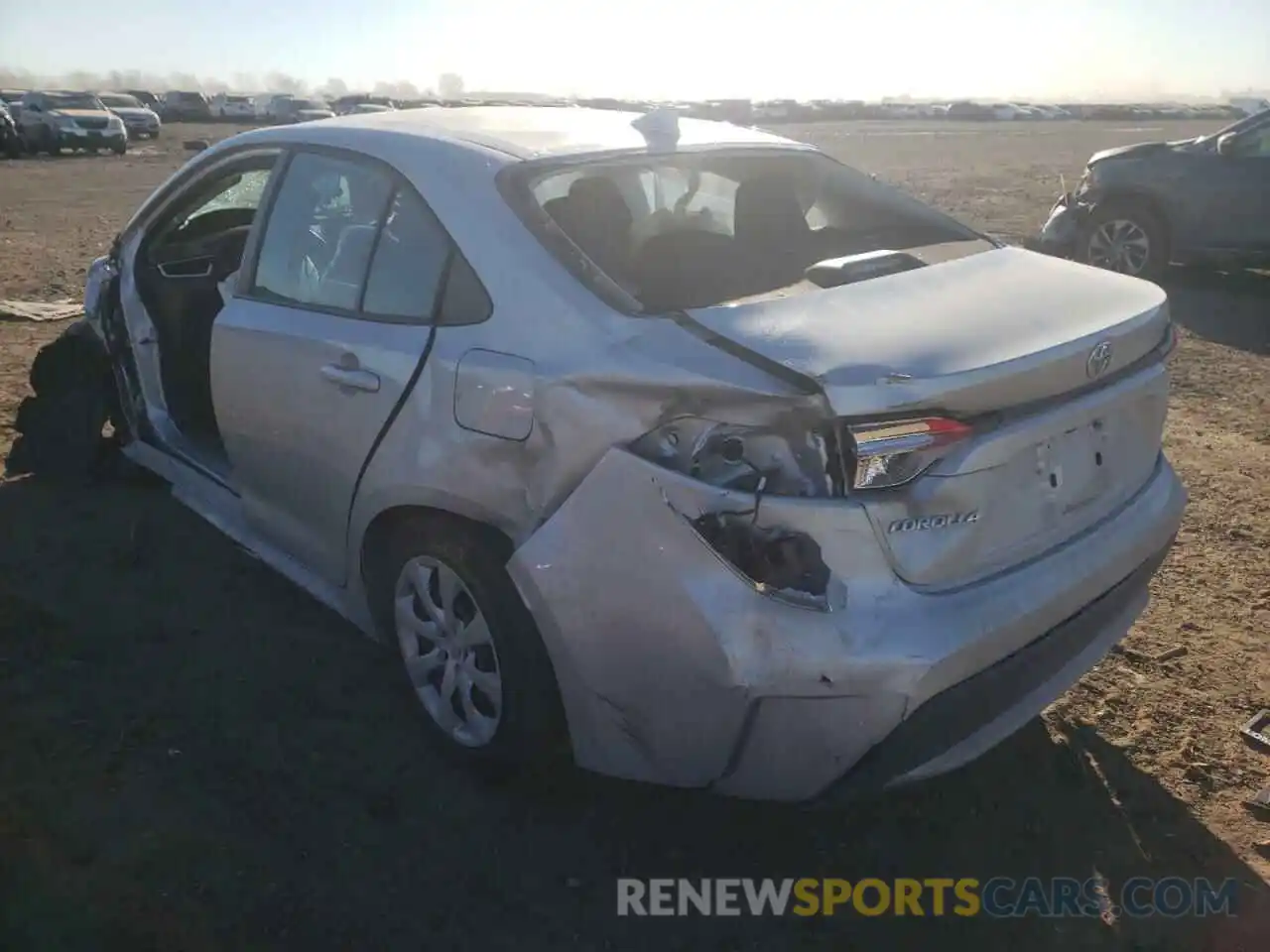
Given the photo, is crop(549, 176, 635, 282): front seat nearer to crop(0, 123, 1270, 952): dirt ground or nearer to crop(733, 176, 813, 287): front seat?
crop(733, 176, 813, 287): front seat

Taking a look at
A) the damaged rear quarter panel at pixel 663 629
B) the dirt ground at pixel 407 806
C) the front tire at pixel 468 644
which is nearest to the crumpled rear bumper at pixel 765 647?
the damaged rear quarter panel at pixel 663 629

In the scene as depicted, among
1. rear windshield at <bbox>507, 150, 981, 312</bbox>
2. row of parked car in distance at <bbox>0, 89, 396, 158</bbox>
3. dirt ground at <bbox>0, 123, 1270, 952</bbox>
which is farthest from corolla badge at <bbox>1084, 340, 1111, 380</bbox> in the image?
row of parked car in distance at <bbox>0, 89, 396, 158</bbox>

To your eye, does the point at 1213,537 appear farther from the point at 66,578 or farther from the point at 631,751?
the point at 66,578

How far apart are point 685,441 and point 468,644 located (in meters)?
0.88

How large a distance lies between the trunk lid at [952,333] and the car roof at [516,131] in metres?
0.86

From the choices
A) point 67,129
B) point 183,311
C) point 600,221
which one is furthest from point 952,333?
point 67,129

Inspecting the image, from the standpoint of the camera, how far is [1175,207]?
9.33 meters

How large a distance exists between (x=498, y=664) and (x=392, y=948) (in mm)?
656

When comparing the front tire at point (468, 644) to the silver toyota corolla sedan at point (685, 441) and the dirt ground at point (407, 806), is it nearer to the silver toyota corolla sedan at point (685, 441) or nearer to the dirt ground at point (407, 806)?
the silver toyota corolla sedan at point (685, 441)

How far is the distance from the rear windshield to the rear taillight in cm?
63

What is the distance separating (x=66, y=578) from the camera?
4027mm

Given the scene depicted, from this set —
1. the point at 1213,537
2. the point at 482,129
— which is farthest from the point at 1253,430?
the point at 482,129

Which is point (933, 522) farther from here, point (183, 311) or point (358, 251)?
point (183, 311)

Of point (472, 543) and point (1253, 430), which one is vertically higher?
point (472, 543)
